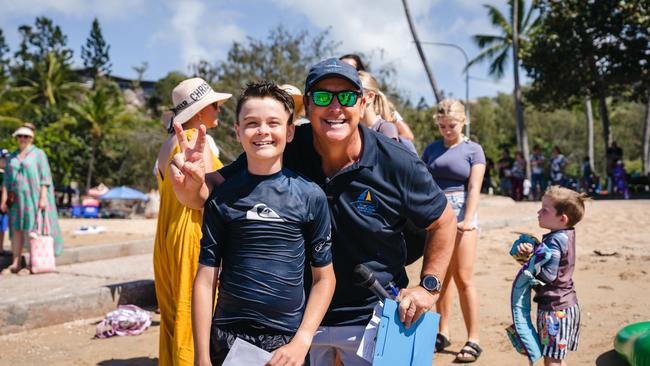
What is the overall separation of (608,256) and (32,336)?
721 centimetres

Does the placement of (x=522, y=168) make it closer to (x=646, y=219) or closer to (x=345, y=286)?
(x=646, y=219)

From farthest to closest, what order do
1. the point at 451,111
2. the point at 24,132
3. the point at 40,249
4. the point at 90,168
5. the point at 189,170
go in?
the point at 90,168 < the point at 40,249 < the point at 24,132 < the point at 451,111 < the point at 189,170

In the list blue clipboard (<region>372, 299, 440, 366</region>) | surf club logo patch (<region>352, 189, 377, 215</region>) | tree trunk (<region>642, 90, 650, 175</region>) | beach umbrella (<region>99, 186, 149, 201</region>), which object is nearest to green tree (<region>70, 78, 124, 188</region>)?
beach umbrella (<region>99, 186, 149, 201</region>)

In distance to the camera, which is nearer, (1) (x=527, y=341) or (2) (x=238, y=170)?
(2) (x=238, y=170)

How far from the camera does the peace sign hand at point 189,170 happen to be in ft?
7.76

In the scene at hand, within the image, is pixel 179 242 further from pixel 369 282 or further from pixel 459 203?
pixel 459 203

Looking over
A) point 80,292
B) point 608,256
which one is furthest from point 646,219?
point 80,292

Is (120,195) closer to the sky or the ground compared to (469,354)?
closer to the ground

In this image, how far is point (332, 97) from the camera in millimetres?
2557

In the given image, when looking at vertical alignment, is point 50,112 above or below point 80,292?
above

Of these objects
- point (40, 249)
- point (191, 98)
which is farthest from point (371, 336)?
point (40, 249)

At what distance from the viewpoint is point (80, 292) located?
6.26 meters

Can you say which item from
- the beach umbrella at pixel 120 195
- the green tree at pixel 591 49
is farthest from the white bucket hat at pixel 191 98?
the green tree at pixel 591 49

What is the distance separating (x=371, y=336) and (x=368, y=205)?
0.52 metres
